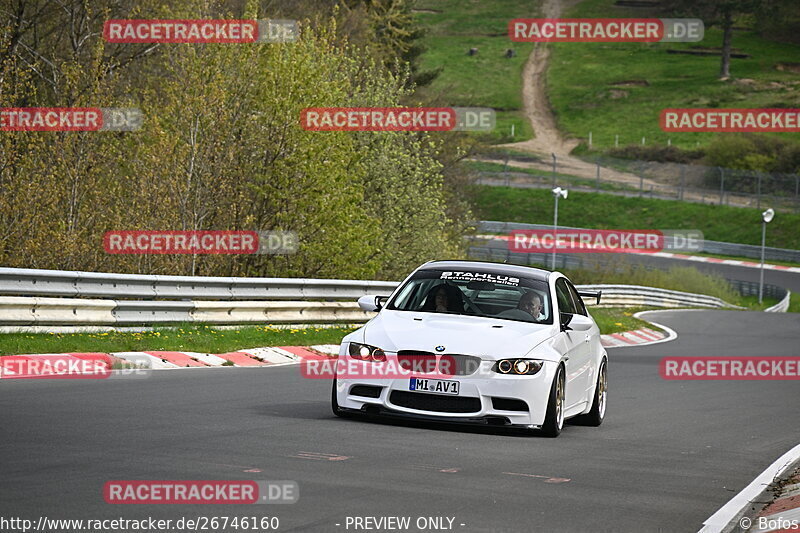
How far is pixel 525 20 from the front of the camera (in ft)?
513

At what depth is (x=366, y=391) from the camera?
11.0 metres

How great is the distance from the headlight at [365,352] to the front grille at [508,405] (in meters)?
1.02

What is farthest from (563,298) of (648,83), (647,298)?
(648,83)

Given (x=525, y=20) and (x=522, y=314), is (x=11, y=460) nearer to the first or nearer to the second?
(x=522, y=314)

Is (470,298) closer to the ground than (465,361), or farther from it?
farther from it

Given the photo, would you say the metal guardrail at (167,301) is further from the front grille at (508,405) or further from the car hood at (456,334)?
the front grille at (508,405)

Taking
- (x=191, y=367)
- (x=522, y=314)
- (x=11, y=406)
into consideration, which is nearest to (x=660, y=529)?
(x=522, y=314)

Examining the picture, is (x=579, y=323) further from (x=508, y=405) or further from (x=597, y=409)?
(x=508, y=405)

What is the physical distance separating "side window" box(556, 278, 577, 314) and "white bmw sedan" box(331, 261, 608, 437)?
33 centimetres

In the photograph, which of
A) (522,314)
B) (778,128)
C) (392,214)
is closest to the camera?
(522,314)

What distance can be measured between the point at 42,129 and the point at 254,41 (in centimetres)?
608

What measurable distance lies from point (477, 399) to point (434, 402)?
0.37 meters

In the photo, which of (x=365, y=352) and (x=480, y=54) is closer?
(x=365, y=352)

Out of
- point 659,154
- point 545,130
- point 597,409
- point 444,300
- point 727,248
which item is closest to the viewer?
point 444,300
